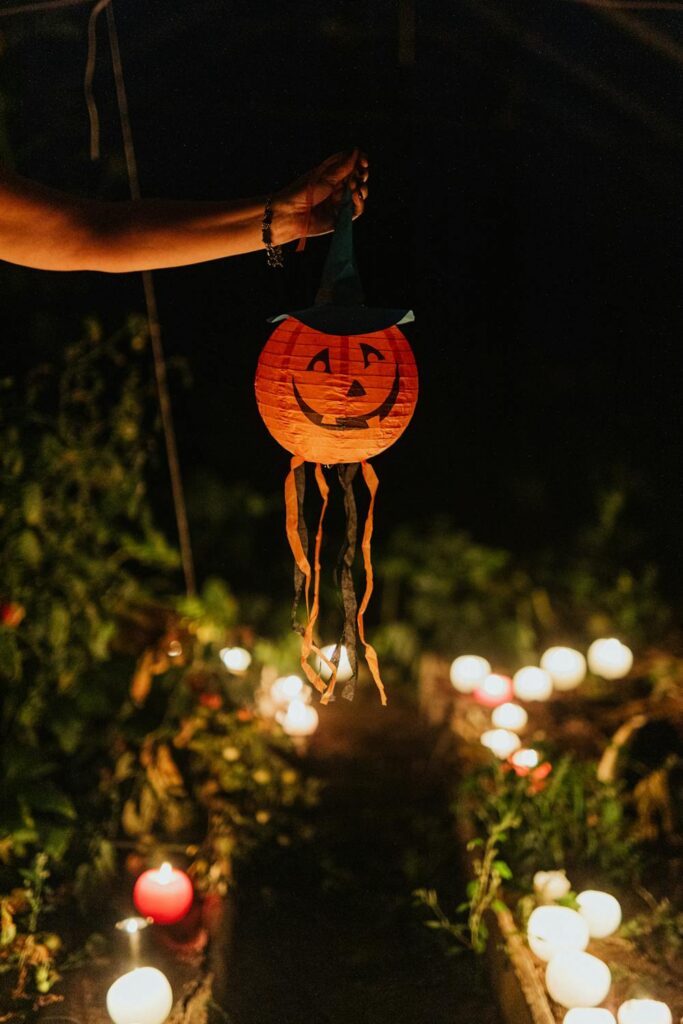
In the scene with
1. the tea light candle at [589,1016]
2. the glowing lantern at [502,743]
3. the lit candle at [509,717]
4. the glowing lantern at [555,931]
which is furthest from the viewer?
the lit candle at [509,717]

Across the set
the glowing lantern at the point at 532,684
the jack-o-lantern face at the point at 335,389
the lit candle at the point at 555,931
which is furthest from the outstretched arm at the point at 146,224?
the glowing lantern at the point at 532,684

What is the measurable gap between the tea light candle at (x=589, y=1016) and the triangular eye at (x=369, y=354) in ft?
6.57

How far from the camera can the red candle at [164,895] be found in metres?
3.14

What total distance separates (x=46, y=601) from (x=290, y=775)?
4.67 feet

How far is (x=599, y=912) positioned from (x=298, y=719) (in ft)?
6.04

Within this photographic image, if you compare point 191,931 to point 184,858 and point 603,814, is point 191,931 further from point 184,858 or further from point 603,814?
point 603,814

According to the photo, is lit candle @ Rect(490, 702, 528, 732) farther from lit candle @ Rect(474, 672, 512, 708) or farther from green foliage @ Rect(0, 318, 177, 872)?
green foliage @ Rect(0, 318, 177, 872)

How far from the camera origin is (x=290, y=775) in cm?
411

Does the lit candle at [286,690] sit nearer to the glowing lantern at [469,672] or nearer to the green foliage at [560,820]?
the glowing lantern at [469,672]

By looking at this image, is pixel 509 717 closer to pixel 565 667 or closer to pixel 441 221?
pixel 565 667

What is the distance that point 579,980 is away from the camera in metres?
2.61

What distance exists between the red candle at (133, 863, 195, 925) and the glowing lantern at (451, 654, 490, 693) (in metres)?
2.01

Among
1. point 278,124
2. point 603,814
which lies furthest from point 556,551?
point 278,124

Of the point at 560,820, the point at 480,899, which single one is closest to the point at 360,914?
the point at 480,899
